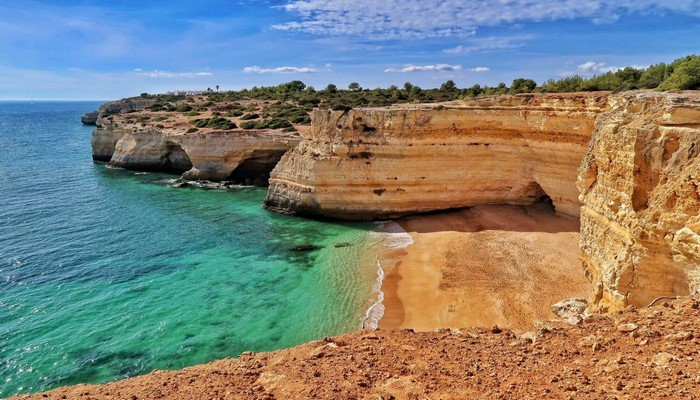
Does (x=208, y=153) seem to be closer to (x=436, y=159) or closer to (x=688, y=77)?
(x=436, y=159)


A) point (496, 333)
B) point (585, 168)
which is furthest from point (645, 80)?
point (496, 333)

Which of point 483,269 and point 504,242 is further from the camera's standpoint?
point 504,242

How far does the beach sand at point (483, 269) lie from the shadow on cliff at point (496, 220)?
0.14 ft

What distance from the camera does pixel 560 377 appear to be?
5.66 meters

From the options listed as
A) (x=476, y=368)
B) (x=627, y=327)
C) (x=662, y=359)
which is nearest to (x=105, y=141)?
(x=476, y=368)

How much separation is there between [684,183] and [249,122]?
123 feet

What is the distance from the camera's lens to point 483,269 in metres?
15.7

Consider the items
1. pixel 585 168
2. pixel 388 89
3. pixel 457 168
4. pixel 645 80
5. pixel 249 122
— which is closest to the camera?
pixel 585 168

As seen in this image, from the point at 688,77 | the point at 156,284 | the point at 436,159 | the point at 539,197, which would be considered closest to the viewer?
the point at 156,284

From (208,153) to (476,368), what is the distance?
2890cm

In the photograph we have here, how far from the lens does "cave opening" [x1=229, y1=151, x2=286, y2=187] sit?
3164cm

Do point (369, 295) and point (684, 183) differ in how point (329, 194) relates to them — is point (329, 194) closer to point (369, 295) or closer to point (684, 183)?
point (369, 295)

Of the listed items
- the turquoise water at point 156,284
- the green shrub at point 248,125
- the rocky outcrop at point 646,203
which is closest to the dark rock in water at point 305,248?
the turquoise water at point 156,284

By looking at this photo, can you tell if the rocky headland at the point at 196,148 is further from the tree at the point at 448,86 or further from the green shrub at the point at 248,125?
the tree at the point at 448,86
